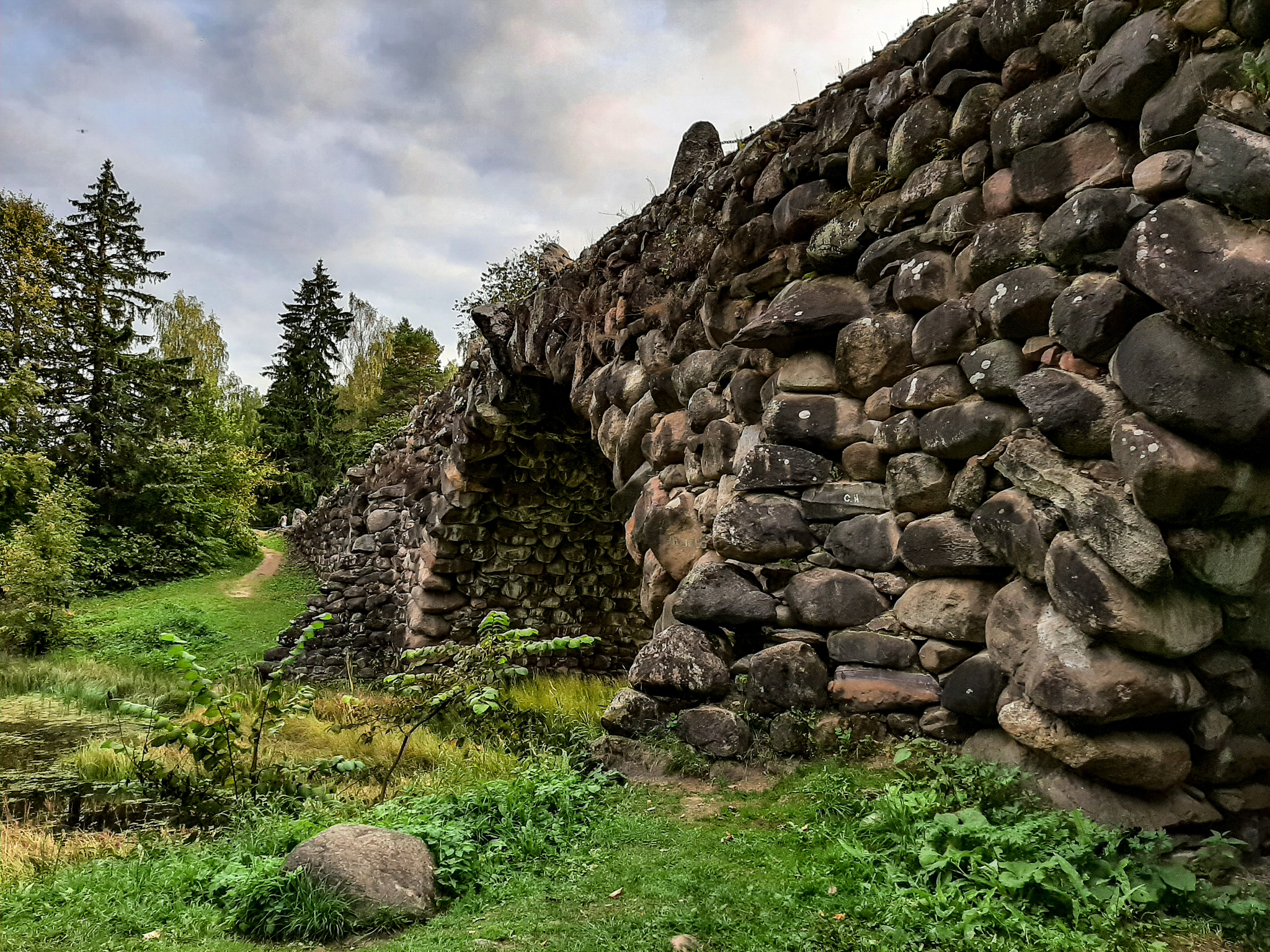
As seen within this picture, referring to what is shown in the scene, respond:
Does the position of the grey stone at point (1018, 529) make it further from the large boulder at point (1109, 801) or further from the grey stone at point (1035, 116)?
the grey stone at point (1035, 116)

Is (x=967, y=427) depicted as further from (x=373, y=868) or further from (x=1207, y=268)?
(x=373, y=868)

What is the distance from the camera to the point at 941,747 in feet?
10.2

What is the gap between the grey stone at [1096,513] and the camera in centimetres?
252

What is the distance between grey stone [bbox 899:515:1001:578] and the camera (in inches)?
125

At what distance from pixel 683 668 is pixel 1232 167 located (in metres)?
2.91

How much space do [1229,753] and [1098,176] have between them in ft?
6.99

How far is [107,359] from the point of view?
715 inches

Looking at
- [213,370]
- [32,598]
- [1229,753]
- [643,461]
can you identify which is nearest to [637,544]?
[643,461]

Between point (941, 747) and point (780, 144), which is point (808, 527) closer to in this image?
point (941, 747)

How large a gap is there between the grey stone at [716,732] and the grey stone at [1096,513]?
1.69 metres

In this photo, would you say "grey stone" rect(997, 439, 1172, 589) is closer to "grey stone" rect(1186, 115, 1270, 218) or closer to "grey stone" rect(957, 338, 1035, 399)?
"grey stone" rect(957, 338, 1035, 399)

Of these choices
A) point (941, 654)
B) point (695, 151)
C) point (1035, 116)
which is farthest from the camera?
point (695, 151)


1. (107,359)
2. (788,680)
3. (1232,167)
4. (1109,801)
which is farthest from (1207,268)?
(107,359)

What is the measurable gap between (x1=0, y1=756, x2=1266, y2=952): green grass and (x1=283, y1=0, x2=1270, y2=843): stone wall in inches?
10.9
